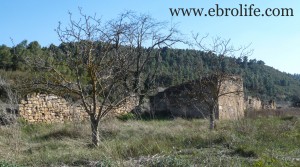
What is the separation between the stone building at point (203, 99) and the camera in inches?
581

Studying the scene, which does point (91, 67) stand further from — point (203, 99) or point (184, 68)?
point (184, 68)

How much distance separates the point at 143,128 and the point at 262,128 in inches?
167

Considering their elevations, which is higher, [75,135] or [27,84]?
[27,84]

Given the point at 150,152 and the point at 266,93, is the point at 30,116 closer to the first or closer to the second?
the point at 150,152

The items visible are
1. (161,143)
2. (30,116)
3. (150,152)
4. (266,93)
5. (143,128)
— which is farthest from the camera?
(266,93)

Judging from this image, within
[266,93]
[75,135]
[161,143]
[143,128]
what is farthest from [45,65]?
[266,93]

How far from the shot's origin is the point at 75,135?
12.2 metres

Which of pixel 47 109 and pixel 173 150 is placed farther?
pixel 47 109

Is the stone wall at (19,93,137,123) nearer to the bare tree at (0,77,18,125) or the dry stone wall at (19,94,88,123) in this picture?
the dry stone wall at (19,94,88,123)

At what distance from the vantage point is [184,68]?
106ft

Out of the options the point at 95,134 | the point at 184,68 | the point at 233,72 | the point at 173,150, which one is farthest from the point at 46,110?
the point at 184,68

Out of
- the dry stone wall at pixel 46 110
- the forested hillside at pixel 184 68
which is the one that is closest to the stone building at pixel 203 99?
the forested hillside at pixel 184 68

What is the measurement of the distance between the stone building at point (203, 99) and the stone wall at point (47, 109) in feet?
9.97

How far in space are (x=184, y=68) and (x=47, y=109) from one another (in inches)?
659
